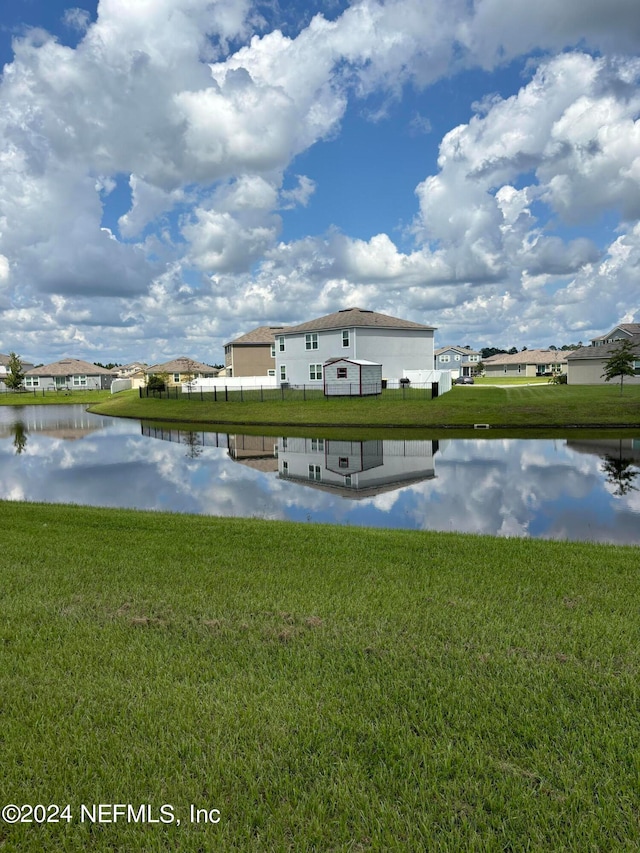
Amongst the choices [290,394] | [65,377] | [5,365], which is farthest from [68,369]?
[290,394]

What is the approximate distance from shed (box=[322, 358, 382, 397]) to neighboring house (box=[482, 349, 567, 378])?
2695 inches

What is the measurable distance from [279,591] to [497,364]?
391ft

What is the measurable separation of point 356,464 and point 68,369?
360ft

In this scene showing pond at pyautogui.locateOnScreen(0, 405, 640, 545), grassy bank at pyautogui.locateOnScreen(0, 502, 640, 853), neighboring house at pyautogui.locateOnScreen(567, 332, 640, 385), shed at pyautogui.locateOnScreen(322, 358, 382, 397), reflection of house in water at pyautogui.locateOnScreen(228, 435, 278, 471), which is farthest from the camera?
neighboring house at pyautogui.locateOnScreen(567, 332, 640, 385)

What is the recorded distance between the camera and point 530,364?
359ft

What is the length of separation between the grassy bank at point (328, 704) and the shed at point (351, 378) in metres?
39.1

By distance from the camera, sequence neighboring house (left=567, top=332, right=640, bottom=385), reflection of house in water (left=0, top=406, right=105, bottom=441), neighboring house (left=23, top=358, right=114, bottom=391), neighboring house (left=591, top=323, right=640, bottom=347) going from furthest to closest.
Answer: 1. neighboring house (left=23, top=358, right=114, bottom=391)
2. neighboring house (left=591, top=323, right=640, bottom=347)
3. neighboring house (left=567, top=332, right=640, bottom=385)
4. reflection of house in water (left=0, top=406, right=105, bottom=441)

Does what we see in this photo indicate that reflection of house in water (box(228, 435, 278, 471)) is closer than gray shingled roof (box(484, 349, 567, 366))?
Yes

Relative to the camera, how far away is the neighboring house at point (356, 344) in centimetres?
5112

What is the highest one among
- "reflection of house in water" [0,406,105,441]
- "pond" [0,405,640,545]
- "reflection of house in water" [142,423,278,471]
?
"reflection of house in water" [0,406,105,441]

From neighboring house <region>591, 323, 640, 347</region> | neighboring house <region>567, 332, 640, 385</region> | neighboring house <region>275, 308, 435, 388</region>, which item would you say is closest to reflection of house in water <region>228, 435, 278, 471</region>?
neighboring house <region>275, 308, 435, 388</region>

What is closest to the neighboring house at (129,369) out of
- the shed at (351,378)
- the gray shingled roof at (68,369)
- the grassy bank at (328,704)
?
the gray shingled roof at (68,369)

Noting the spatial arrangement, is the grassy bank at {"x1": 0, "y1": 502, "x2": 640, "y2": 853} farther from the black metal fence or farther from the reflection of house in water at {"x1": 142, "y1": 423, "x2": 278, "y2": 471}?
the black metal fence

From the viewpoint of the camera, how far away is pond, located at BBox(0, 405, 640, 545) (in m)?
12.1
